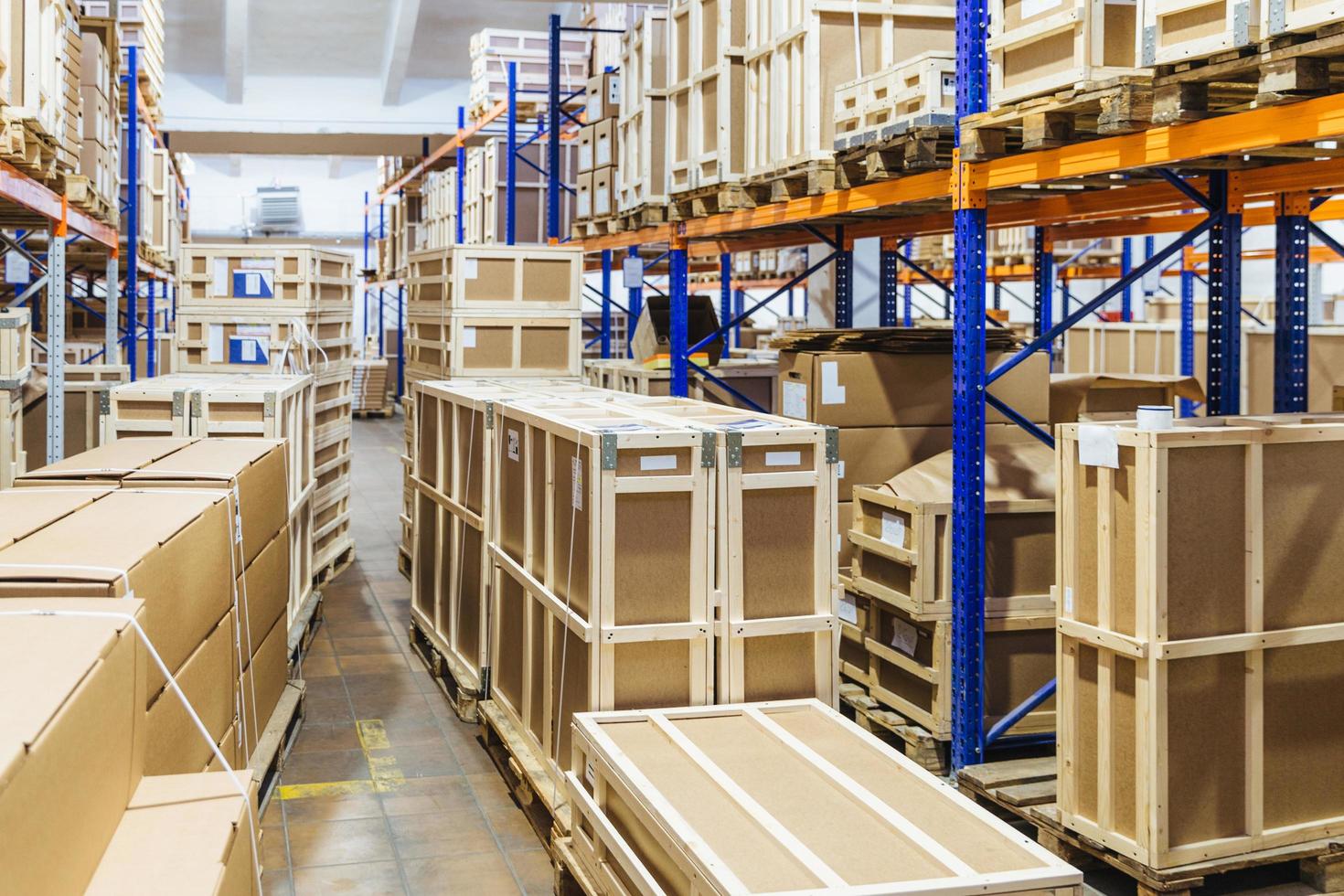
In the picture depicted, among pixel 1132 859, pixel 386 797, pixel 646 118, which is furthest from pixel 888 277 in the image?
pixel 1132 859

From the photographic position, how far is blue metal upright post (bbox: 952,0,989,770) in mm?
5785

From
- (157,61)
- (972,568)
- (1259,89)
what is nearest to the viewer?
(1259,89)

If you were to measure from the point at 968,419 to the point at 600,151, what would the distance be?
650cm

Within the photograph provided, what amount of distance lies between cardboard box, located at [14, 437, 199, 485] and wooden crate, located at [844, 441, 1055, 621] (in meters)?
3.35

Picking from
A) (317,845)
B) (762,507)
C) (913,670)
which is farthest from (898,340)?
(317,845)

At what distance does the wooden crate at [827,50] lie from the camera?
7.14 m

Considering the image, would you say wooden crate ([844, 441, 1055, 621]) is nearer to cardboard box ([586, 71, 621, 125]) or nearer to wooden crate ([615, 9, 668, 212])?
wooden crate ([615, 9, 668, 212])

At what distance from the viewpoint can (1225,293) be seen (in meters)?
6.23

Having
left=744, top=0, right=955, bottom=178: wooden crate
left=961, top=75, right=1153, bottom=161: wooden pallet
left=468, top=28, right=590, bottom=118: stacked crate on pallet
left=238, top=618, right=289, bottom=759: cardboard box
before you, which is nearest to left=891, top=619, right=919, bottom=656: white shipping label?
left=961, top=75, right=1153, bottom=161: wooden pallet

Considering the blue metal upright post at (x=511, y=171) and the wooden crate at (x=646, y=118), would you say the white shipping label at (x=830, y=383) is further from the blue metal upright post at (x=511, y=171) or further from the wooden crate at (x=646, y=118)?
the blue metal upright post at (x=511, y=171)

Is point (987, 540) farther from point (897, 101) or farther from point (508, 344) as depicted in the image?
point (508, 344)

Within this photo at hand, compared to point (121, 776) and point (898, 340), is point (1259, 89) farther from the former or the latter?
point (121, 776)

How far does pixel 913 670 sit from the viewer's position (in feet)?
20.8

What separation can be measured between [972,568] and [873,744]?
5.70 ft
